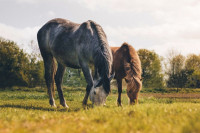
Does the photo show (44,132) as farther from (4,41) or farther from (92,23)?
(4,41)

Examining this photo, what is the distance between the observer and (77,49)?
7.31m

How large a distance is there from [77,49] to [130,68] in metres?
2.11

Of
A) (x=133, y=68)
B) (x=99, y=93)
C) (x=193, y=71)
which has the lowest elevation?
(x=99, y=93)

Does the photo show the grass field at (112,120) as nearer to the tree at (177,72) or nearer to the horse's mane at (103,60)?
the horse's mane at (103,60)

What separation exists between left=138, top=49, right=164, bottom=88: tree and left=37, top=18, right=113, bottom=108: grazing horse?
32577 millimetres

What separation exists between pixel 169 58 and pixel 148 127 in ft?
118

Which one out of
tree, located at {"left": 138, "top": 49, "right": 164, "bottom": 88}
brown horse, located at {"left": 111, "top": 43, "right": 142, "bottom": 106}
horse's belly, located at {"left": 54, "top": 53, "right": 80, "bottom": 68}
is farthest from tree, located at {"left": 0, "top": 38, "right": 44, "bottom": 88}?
brown horse, located at {"left": 111, "top": 43, "right": 142, "bottom": 106}

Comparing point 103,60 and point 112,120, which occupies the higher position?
point 103,60

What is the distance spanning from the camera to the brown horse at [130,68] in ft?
23.2

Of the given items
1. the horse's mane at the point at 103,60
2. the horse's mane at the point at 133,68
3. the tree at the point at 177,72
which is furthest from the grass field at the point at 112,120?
the tree at the point at 177,72

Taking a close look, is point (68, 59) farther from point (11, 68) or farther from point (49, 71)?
point (11, 68)

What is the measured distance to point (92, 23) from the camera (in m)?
7.45

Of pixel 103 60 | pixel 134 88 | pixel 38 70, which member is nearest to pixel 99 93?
pixel 103 60

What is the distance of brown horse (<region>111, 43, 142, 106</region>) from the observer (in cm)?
709
